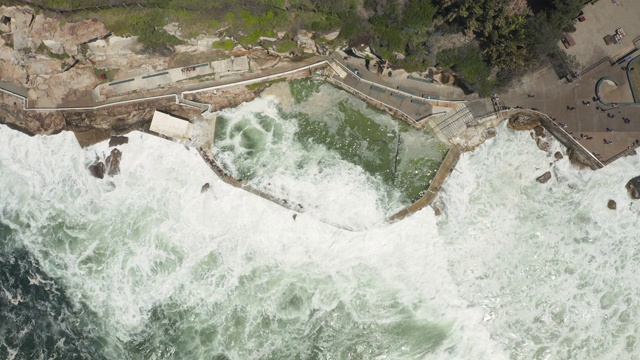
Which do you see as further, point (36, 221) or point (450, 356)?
point (36, 221)

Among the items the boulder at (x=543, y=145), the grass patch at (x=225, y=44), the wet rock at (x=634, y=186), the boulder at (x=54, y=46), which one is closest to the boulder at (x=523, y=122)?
the boulder at (x=543, y=145)

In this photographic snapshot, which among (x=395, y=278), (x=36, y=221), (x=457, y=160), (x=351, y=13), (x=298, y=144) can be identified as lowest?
(x=36, y=221)

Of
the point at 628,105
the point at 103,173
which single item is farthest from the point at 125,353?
the point at 628,105

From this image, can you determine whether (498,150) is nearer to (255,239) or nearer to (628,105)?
(628,105)

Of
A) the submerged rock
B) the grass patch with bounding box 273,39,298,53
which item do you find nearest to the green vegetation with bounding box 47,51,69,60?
the grass patch with bounding box 273,39,298,53

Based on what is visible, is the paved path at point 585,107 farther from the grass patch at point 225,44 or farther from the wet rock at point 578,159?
the grass patch at point 225,44
